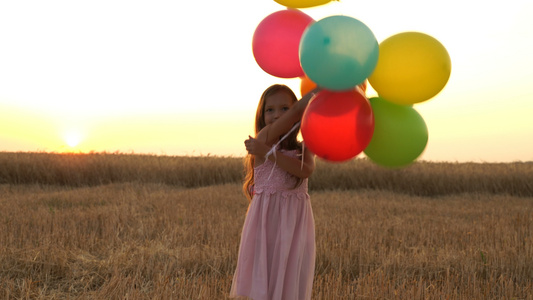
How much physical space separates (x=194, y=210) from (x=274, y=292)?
19.1 feet

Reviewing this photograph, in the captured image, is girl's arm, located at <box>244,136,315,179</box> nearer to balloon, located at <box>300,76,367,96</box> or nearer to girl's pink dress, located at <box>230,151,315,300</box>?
girl's pink dress, located at <box>230,151,315,300</box>

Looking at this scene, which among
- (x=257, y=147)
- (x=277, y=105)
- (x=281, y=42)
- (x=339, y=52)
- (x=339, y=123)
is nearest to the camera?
(x=339, y=52)

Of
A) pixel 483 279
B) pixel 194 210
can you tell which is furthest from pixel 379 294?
pixel 194 210

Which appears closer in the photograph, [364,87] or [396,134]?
[396,134]

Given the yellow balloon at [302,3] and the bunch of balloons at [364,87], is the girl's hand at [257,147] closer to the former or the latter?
the bunch of balloons at [364,87]

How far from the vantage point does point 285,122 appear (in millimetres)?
2707

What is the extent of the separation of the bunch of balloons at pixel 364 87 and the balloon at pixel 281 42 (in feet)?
1.05

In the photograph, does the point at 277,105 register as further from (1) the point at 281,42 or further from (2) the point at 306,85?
(1) the point at 281,42

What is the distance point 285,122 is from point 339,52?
629mm

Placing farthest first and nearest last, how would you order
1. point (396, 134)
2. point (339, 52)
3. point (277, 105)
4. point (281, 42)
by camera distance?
point (277, 105)
point (281, 42)
point (396, 134)
point (339, 52)

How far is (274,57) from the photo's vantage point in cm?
274

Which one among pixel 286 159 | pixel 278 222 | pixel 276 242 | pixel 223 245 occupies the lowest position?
pixel 223 245

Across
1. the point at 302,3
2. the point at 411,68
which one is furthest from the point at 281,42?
the point at 411,68

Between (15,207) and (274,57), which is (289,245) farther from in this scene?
(15,207)
